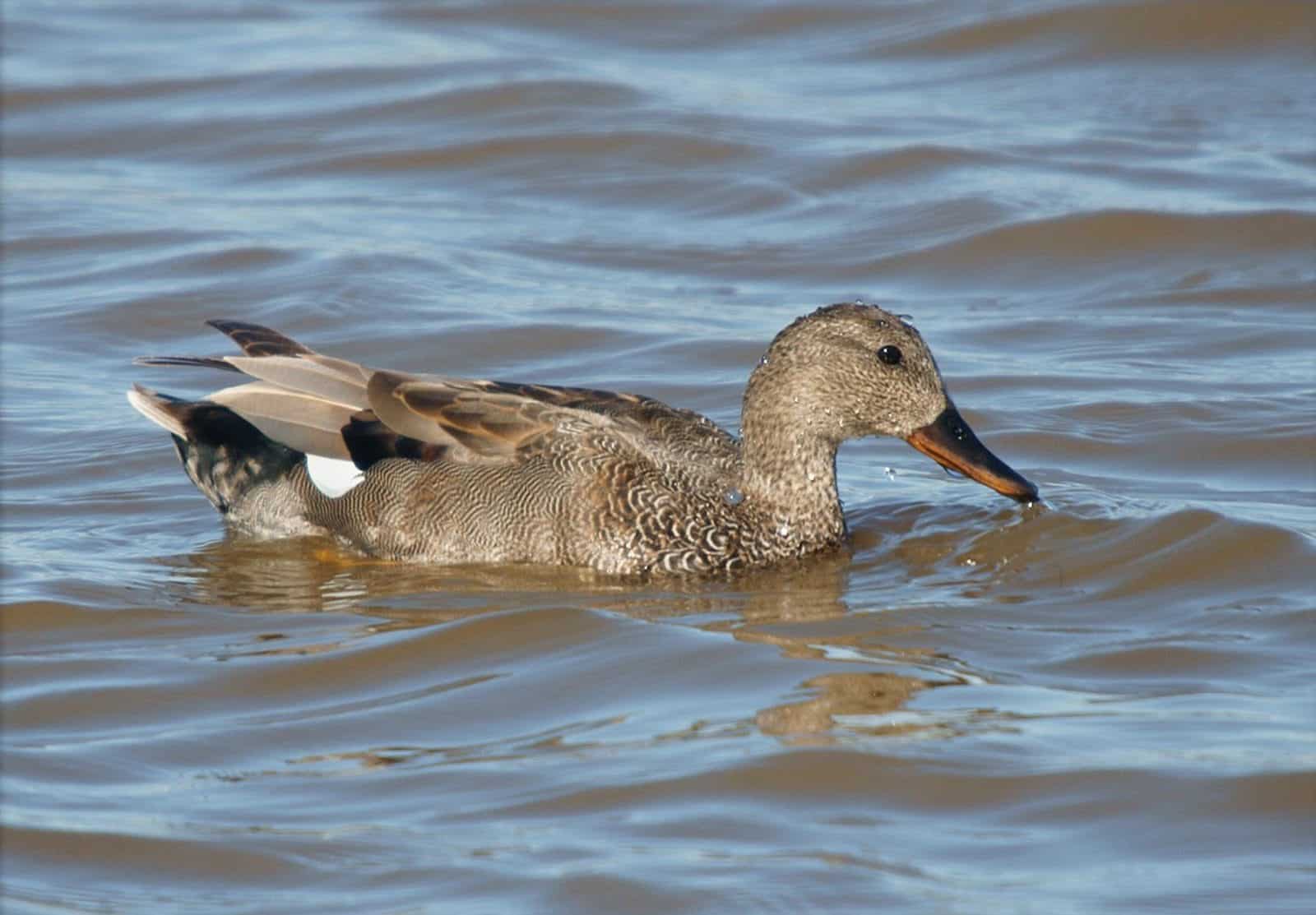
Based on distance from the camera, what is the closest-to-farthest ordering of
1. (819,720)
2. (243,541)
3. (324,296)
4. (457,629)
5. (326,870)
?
1. (326,870)
2. (819,720)
3. (457,629)
4. (243,541)
5. (324,296)

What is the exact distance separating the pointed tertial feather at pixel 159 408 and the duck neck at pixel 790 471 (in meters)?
2.21

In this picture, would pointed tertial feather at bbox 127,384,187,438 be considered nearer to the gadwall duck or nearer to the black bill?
the gadwall duck

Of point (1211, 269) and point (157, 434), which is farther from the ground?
point (1211, 269)

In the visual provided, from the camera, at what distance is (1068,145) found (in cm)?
1373

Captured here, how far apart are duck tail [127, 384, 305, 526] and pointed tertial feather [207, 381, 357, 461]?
0.22 meters

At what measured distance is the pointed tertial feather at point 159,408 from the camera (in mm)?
8570

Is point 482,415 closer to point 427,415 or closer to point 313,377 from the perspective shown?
point 427,415

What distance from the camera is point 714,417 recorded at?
10133 mm

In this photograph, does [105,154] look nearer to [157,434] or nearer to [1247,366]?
[157,434]

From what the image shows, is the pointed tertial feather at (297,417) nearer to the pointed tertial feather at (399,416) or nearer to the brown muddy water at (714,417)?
the pointed tertial feather at (399,416)

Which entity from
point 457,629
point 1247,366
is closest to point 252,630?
point 457,629

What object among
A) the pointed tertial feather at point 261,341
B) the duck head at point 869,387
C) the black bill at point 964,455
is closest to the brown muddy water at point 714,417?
the black bill at point 964,455

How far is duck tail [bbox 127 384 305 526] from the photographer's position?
27.7 ft

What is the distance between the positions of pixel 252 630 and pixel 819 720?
2.06m
